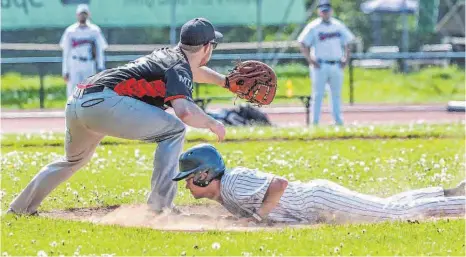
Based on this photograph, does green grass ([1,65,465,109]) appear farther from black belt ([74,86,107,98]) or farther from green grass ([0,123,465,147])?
black belt ([74,86,107,98])

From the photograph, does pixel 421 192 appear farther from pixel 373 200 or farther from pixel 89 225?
pixel 89 225

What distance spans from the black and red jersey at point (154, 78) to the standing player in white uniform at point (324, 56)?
10.4 metres

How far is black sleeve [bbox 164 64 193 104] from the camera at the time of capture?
8422 mm

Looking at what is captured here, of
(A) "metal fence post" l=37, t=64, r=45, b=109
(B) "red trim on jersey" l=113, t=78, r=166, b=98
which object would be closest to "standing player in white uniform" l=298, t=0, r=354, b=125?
(A) "metal fence post" l=37, t=64, r=45, b=109

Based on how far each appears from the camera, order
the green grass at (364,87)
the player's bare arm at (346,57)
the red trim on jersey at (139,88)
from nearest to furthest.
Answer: the red trim on jersey at (139,88), the player's bare arm at (346,57), the green grass at (364,87)

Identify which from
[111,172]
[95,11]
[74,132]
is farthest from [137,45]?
[74,132]

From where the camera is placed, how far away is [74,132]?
9008 millimetres

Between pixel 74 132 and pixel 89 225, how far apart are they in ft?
2.65

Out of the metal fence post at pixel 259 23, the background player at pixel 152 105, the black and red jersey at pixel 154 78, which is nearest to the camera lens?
the black and red jersey at pixel 154 78

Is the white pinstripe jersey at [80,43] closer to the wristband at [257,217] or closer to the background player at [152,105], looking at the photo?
the background player at [152,105]

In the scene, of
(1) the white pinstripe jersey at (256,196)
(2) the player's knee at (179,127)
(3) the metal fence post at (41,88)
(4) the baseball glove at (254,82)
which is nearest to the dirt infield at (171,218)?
(1) the white pinstripe jersey at (256,196)

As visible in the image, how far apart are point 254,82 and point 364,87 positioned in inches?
853

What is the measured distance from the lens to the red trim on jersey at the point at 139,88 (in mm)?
8789

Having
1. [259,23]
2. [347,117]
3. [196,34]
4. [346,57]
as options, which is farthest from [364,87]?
[196,34]
